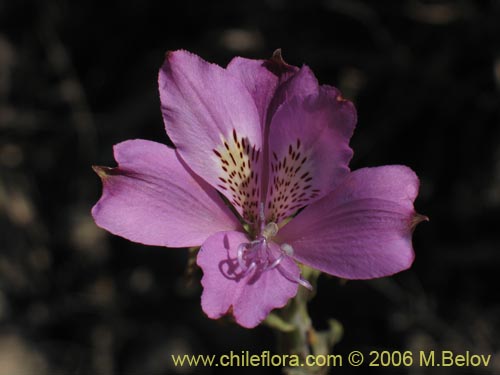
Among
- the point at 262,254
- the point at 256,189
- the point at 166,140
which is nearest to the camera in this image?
the point at 262,254

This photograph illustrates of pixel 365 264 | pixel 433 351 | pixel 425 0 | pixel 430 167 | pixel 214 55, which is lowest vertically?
pixel 433 351

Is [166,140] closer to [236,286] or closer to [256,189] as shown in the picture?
[256,189]

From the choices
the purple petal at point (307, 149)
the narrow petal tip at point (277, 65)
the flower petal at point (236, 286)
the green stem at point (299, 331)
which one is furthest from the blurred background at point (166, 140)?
the narrow petal tip at point (277, 65)

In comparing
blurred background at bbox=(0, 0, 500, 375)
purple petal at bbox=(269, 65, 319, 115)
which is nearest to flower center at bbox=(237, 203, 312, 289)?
purple petal at bbox=(269, 65, 319, 115)

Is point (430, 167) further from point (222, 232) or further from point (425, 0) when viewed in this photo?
point (222, 232)

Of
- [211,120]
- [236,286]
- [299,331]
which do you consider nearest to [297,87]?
[211,120]

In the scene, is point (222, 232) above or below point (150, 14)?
below

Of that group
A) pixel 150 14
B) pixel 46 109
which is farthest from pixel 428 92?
pixel 46 109
